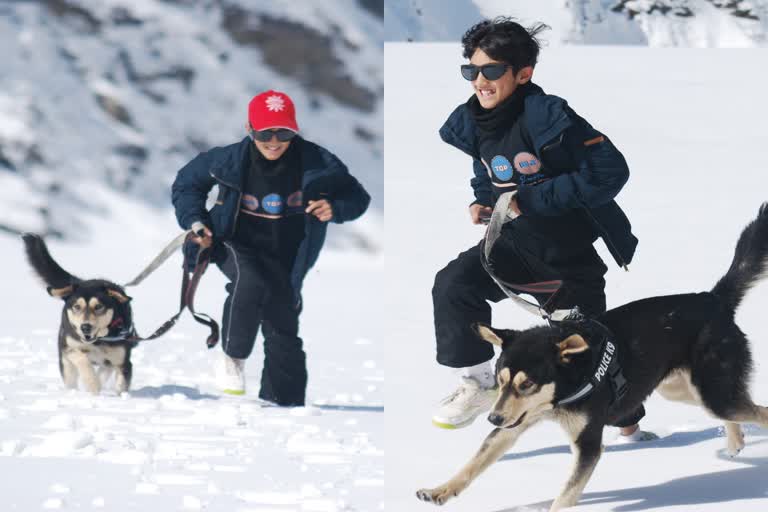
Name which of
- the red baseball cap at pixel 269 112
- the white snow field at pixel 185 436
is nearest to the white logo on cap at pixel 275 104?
the red baseball cap at pixel 269 112

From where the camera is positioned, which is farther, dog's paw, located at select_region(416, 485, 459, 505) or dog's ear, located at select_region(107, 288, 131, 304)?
dog's ear, located at select_region(107, 288, 131, 304)

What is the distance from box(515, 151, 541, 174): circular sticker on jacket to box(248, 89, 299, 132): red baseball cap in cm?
198

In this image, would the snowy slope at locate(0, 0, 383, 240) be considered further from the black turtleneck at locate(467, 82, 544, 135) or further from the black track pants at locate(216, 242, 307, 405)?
the black turtleneck at locate(467, 82, 544, 135)

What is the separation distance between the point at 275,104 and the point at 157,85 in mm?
17808

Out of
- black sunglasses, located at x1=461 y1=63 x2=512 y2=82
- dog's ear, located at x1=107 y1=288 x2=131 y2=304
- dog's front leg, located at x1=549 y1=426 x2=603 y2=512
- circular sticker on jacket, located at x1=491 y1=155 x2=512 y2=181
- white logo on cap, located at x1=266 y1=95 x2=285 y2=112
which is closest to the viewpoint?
dog's front leg, located at x1=549 y1=426 x2=603 y2=512

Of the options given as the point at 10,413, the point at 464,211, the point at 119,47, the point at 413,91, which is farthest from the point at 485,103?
the point at 119,47

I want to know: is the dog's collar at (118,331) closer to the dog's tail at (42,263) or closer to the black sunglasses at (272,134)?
the dog's tail at (42,263)

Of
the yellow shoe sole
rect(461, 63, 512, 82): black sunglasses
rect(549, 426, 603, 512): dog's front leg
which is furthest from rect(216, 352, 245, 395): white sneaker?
rect(549, 426, 603, 512): dog's front leg

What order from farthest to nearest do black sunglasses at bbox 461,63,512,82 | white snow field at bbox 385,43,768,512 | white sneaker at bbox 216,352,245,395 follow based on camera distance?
white sneaker at bbox 216,352,245,395 → black sunglasses at bbox 461,63,512,82 → white snow field at bbox 385,43,768,512

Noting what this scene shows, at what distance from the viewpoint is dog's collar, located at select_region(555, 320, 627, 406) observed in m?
3.25

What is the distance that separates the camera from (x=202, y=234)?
5566 mm

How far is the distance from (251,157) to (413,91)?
906 cm

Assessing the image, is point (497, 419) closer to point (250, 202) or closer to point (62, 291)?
point (250, 202)

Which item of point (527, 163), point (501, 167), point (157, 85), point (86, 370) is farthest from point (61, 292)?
point (157, 85)
